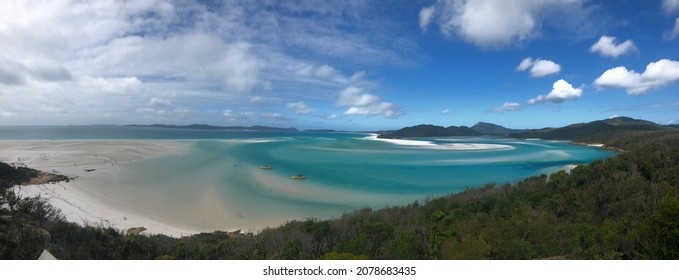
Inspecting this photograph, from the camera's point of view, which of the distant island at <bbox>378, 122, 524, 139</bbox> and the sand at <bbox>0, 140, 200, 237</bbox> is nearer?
the sand at <bbox>0, 140, 200, 237</bbox>

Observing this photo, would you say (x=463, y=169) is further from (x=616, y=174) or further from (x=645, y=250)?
(x=645, y=250)

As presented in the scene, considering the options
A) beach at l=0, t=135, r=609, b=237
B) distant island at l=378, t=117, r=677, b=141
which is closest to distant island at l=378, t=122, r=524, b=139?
distant island at l=378, t=117, r=677, b=141

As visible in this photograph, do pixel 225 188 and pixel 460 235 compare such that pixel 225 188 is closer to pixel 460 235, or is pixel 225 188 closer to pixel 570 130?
pixel 460 235

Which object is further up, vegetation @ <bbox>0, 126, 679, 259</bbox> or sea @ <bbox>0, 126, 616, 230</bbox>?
vegetation @ <bbox>0, 126, 679, 259</bbox>

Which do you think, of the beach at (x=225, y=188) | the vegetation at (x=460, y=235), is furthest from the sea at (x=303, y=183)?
the vegetation at (x=460, y=235)

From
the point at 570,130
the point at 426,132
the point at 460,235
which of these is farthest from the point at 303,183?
the point at 570,130

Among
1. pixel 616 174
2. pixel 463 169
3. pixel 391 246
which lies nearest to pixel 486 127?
pixel 463 169

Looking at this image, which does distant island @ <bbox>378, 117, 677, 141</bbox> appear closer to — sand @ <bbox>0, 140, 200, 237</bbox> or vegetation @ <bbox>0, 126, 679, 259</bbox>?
vegetation @ <bbox>0, 126, 679, 259</bbox>
